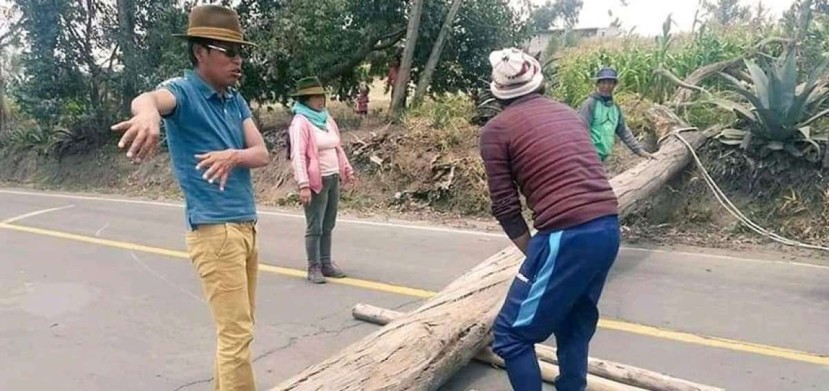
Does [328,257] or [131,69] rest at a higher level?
[131,69]

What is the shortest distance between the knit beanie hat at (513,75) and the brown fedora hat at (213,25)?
117 cm

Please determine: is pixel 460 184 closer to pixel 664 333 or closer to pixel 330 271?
pixel 330 271

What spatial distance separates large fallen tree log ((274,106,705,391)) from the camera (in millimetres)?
3123

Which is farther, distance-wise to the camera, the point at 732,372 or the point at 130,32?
the point at 130,32

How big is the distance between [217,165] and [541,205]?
139 cm

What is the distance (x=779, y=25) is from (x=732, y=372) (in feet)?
31.6

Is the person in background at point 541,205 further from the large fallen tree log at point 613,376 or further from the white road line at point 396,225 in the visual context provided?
the white road line at point 396,225

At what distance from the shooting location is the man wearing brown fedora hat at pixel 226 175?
119 inches

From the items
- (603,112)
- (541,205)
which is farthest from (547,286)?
(603,112)

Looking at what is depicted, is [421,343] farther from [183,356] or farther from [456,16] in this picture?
[456,16]

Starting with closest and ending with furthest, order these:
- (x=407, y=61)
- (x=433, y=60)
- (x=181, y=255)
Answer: (x=181, y=255) < (x=407, y=61) < (x=433, y=60)

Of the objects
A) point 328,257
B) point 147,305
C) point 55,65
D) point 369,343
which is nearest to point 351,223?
point 328,257

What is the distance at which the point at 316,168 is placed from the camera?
5812 mm

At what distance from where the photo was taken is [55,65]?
16.4 metres
